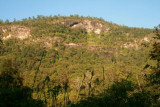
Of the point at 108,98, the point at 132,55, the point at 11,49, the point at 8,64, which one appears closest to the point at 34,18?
the point at 11,49

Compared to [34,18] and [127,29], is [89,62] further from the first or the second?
[34,18]

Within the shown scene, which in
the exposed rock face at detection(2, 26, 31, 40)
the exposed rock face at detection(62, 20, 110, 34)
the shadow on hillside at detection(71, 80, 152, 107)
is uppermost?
the exposed rock face at detection(62, 20, 110, 34)

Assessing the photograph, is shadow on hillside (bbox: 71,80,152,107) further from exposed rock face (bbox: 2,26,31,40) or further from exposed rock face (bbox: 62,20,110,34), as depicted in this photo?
exposed rock face (bbox: 62,20,110,34)

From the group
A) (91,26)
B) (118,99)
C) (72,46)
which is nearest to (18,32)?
(72,46)

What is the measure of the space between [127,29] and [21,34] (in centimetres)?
11090

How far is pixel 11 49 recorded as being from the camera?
11706cm

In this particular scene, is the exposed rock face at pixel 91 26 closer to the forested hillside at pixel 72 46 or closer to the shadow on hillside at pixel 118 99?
the forested hillside at pixel 72 46

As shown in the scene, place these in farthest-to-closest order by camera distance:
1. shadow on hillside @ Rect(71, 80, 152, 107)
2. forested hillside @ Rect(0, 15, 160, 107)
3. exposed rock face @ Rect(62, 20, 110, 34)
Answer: exposed rock face @ Rect(62, 20, 110, 34) < forested hillside @ Rect(0, 15, 160, 107) < shadow on hillside @ Rect(71, 80, 152, 107)

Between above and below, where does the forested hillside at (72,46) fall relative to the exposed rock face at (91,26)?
below

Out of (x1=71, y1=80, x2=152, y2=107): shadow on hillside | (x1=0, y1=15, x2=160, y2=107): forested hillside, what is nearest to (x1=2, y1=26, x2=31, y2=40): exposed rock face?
(x1=0, y1=15, x2=160, y2=107): forested hillside

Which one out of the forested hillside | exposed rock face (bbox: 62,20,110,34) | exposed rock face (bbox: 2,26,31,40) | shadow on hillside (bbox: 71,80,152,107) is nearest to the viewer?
shadow on hillside (bbox: 71,80,152,107)

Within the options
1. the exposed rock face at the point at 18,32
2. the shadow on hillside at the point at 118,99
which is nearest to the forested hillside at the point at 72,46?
the exposed rock face at the point at 18,32

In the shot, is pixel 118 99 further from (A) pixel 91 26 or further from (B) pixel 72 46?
(A) pixel 91 26

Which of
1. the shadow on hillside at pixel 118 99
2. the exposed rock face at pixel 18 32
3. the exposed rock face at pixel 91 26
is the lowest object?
the shadow on hillside at pixel 118 99
